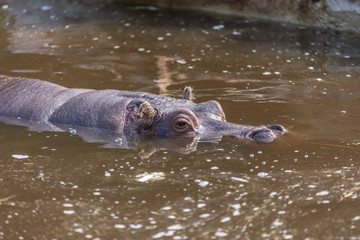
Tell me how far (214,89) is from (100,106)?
1.96 m

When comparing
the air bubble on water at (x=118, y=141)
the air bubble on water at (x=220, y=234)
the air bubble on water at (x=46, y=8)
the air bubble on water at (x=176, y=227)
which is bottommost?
the air bubble on water at (x=46, y=8)

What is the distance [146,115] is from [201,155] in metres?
0.84

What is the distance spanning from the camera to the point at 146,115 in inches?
255

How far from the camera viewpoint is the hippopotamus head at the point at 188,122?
247 inches

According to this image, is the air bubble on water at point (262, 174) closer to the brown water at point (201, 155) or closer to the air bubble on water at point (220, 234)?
the brown water at point (201, 155)

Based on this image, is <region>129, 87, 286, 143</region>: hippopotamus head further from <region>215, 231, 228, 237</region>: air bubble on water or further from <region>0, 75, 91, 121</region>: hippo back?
<region>215, 231, 228, 237</region>: air bubble on water

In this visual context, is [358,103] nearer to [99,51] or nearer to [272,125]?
[272,125]

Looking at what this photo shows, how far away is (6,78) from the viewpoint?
7.57m

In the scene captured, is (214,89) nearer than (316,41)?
Yes

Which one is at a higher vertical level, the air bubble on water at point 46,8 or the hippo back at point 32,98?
the hippo back at point 32,98

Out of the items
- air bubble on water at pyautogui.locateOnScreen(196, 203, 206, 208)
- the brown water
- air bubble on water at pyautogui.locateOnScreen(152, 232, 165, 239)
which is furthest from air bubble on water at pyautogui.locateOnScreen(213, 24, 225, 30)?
air bubble on water at pyautogui.locateOnScreen(152, 232, 165, 239)

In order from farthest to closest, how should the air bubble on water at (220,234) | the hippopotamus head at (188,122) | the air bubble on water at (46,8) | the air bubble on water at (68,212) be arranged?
1. the air bubble on water at (46,8)
2. the hippopotamus head at (188,122)
3. the air bubble on water at (68,212)
4. the air bubble on water at (220,234)

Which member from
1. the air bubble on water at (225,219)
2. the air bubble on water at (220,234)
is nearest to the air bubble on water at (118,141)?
the air bubble on water at (225,219)

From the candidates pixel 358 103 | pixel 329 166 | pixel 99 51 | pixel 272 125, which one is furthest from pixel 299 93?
pixel 99 51
